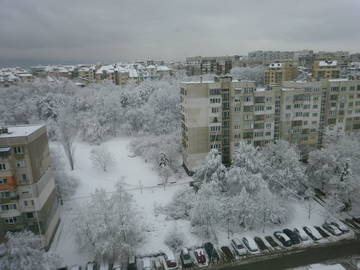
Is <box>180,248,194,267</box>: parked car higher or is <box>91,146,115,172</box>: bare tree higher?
<box>91,146,115,172</box>: bare tree

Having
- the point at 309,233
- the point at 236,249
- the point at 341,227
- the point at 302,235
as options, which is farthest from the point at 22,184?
the point at 341,227

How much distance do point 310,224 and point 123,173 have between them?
1137 inches

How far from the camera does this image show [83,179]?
136 feet

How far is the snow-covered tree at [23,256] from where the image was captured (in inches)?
768

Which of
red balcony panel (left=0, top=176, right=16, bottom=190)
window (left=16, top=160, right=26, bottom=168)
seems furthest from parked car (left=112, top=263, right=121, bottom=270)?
window (left=16, top=160, right=26, bottom=168)

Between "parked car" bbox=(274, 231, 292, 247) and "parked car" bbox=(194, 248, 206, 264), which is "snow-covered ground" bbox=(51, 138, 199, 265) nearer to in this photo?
"parked car" bbox=(194, 248, 206, 264)

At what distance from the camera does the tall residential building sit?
129 ft

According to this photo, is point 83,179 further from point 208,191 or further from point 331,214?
point 331,214

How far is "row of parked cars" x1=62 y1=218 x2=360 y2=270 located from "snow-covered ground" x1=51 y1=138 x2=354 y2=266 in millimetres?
907

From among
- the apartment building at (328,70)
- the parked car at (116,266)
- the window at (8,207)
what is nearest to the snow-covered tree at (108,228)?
the parked car at (116,266)

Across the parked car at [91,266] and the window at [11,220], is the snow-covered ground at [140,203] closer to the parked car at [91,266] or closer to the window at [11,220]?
the parked car at [91,266]

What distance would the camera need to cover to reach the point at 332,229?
1129 inches

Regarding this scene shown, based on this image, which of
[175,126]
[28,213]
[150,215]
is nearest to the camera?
[28,213]

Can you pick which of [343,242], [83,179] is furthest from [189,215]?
[83,179]
